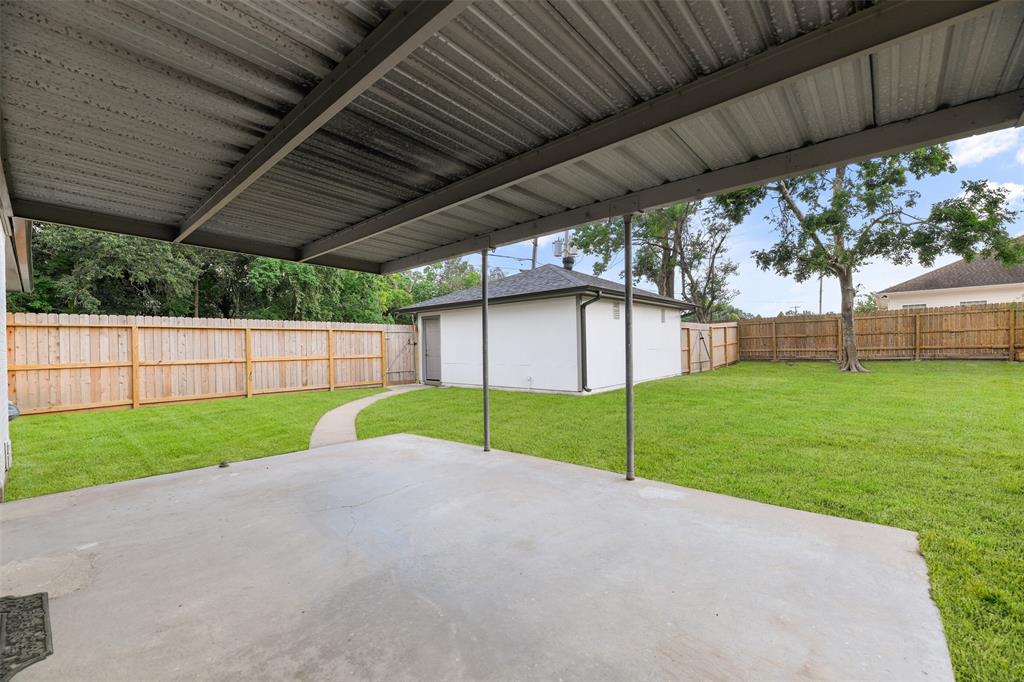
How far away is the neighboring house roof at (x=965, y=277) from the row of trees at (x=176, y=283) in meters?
23.2

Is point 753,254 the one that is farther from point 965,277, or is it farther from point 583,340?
point 965,277

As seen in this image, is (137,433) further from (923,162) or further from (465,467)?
(923,162)

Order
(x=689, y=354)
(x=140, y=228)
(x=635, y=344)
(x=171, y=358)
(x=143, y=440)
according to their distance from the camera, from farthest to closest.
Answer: (x=689, y=354)
(x=635, y=344)
(x=171, y=358)
(x=143, y=440)
(x=140, y=228)

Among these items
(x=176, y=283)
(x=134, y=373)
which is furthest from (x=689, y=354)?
(x=176, y=283)

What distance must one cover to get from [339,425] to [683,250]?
71.8 ft

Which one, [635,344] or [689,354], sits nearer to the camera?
[635,344]

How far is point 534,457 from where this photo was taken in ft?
16.2

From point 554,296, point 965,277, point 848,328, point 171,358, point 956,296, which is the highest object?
point 965,277

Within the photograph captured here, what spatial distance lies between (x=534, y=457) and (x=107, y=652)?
3.69m

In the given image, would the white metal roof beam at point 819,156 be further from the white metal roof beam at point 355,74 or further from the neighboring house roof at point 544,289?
the neighboring house roof at point 544,289

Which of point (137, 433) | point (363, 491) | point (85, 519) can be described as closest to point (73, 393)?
point (137, 433)

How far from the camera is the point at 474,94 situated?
7.82 ft

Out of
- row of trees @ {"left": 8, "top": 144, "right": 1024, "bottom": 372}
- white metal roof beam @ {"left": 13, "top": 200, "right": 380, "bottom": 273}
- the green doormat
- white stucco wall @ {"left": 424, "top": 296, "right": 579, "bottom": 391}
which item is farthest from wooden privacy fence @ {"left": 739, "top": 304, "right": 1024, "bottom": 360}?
the green doormat

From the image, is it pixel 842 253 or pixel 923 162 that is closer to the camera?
pixel 923 162
